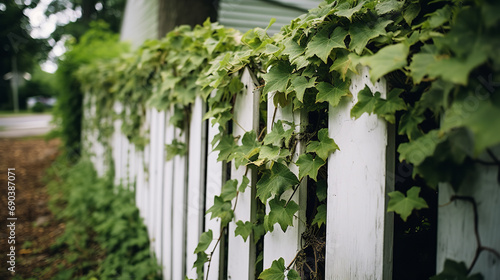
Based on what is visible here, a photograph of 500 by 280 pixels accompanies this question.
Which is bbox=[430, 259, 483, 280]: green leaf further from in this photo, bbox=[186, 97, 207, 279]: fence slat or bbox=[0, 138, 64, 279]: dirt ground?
bbox=[0, 138, 64, 279]: dirt ground

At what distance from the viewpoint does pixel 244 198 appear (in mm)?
1629

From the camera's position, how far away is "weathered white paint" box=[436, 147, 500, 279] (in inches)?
34.3

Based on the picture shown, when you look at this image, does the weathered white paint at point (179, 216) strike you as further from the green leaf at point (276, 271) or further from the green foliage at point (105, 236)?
the green leaf at point (276, 271)

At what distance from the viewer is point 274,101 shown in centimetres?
137

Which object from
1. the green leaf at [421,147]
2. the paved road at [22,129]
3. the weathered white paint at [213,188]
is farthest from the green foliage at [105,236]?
the paved road at [22,129]

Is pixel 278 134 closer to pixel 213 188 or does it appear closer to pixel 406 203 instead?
pixel 406 203

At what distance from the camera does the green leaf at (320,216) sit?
4.34 feet

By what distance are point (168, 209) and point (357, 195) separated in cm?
166

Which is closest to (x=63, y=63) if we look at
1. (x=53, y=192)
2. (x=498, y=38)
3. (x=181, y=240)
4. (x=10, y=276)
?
(x=53, y=192)

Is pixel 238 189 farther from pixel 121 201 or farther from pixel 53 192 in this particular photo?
pixel 53 192

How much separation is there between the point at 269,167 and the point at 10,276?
2599mm

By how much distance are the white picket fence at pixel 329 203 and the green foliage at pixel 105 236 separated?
0.78ft

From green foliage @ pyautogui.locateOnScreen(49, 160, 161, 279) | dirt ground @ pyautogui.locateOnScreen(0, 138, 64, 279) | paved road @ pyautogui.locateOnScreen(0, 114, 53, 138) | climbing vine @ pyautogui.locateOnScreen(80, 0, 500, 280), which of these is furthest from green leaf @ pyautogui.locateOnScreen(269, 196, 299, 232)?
paved road @ pyautogui.locateOnScreen(0, 114, 53, 138)

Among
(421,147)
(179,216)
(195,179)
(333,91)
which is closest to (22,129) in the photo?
(179,216)
